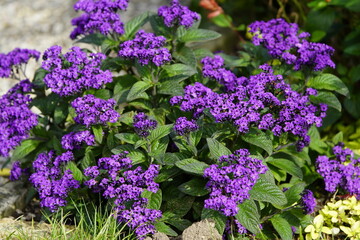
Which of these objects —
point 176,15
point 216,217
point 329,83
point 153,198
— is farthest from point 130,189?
point 329,83

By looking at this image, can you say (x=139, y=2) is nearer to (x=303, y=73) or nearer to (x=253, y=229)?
(x=303, y=73)

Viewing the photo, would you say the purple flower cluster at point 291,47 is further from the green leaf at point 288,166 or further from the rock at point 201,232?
the rock at point 201,232

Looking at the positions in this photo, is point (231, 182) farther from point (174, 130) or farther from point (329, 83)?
point (329, 83)

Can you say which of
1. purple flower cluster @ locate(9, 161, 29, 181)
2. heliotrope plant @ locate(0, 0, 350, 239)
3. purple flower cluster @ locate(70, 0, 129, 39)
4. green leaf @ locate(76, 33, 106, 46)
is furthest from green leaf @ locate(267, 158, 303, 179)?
purple flower cluster @ locate(9, 161, 29, 181)

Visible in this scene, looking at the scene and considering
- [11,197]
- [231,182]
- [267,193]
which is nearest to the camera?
[231,182]

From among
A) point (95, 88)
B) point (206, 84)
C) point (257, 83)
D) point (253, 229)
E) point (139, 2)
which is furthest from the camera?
point (139, 2)

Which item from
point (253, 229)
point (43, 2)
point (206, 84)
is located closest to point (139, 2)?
point (43, 2)

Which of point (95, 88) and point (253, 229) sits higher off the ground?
point (95, 88)
